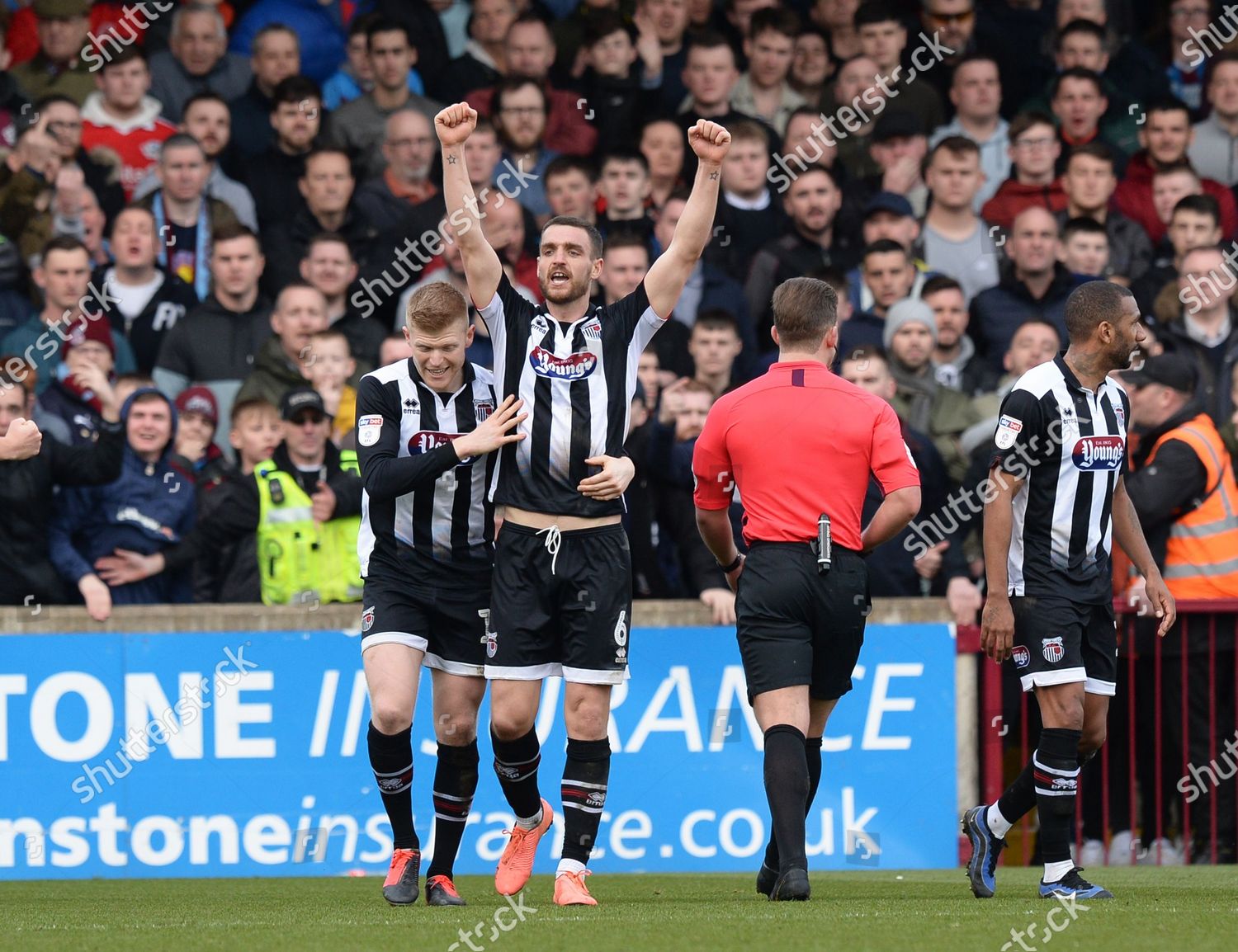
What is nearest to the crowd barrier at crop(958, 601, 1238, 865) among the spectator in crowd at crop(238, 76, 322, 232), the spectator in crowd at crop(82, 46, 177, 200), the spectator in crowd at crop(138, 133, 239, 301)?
the spectator in crowd at crop(138, 133, 239, 301)

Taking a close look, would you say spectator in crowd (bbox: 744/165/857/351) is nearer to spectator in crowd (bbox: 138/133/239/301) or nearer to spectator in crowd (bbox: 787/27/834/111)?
spectator in crowd (bbox: 787/27/834/111)

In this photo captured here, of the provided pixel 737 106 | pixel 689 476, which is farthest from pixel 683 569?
pixel 737 106

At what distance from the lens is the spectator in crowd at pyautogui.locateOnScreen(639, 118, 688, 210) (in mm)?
12000

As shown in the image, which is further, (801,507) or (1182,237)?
(1182,237)

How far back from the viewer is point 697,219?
657 cm

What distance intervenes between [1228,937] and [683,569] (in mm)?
4618

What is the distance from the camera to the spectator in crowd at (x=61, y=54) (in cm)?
1234

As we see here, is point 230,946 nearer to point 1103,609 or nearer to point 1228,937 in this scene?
point 1228,937

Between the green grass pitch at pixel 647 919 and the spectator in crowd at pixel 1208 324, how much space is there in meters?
3.60

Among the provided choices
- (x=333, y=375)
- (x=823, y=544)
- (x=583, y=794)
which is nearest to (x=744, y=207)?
(x=333, y=375)

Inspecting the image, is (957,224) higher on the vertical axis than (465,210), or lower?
higher

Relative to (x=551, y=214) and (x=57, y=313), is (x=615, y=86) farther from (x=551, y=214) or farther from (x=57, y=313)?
(x=57, y=313)

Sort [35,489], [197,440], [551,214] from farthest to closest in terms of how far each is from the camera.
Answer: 1. [551,214]
2. [197,440]
3. [35,489]

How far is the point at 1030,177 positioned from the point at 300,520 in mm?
5563
